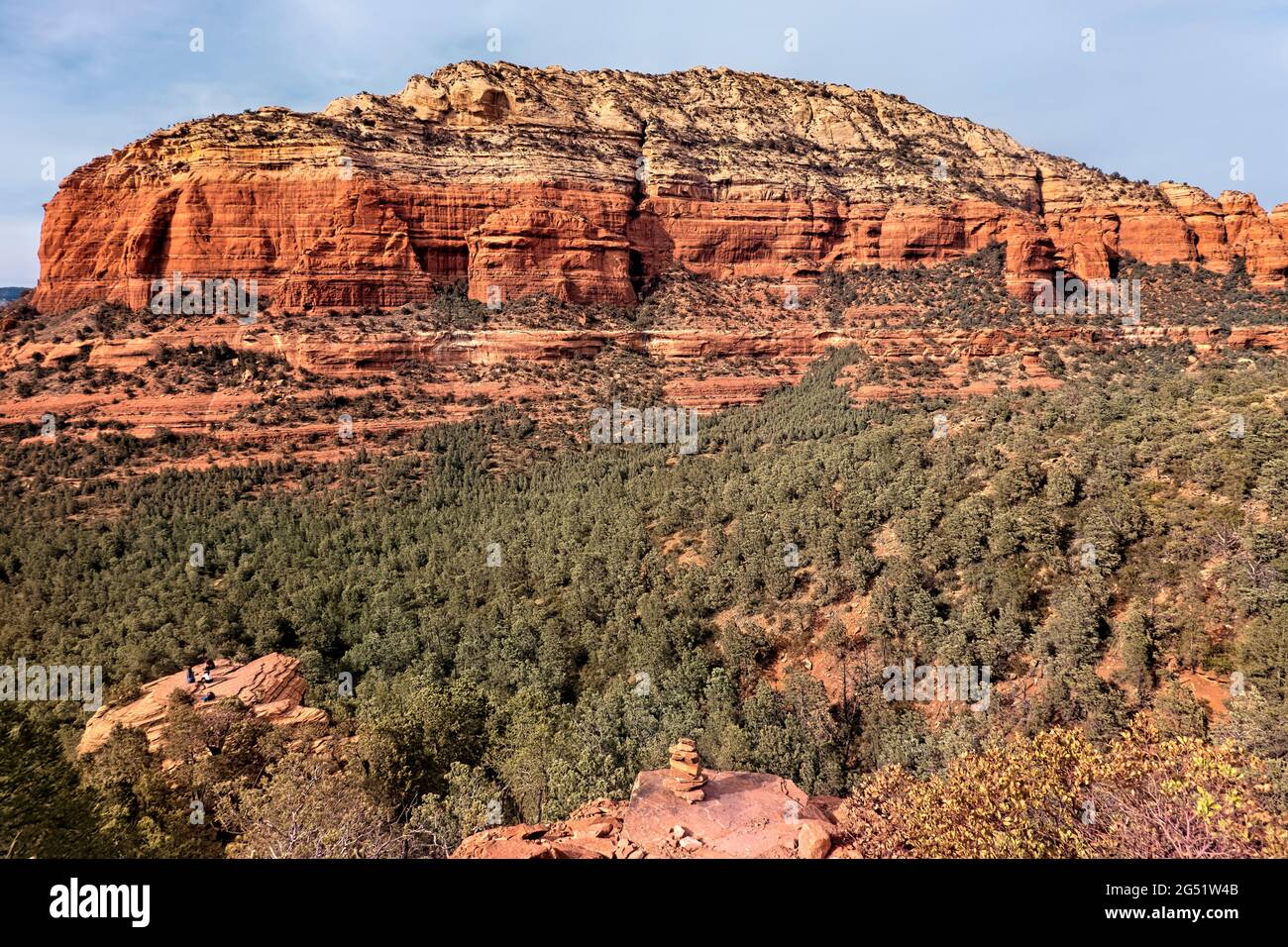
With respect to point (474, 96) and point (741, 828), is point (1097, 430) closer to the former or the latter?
point (741, 828)

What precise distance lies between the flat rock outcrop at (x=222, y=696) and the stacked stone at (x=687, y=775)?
10.6 metres

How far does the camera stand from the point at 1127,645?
1212 cm

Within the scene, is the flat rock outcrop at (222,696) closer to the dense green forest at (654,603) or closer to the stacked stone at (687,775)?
the dense green forest at (654,603)

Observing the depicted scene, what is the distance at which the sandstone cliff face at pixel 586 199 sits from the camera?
45906mm

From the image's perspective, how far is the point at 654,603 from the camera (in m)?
20.3

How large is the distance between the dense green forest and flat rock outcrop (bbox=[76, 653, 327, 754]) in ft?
3.12

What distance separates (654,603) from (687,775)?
1068 centimetres

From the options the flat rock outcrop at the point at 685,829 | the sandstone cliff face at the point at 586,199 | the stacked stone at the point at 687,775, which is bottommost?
the flat rock outcrop at the point at 685,829

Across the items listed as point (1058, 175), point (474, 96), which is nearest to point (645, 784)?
point (474, 96)

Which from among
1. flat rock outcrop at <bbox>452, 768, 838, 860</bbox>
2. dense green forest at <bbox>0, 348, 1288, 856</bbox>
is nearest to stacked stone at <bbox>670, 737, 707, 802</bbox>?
flat rock outcrop at <bbox>452, 768, 838, 860</bbox>

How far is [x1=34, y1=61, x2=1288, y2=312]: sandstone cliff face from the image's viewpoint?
45.9 meters

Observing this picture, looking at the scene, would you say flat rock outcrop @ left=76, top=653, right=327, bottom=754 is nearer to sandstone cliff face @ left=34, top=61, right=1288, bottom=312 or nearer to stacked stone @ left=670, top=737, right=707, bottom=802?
stacked stone @ left=670, top=737, right=707, bottom=802

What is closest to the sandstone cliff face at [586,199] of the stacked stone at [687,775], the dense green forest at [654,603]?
the dense green forest at [654,603]

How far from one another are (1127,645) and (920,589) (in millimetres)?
4921
